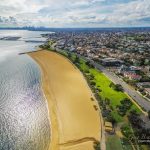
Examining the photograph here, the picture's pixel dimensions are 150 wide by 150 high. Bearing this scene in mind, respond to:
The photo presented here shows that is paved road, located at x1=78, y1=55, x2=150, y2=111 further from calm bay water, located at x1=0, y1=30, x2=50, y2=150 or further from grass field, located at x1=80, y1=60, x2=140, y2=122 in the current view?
calm bay water, located at x1=0, y1=30, x2=50, y2=150

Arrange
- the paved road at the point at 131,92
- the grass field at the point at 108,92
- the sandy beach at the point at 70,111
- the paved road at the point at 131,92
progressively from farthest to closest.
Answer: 1. the paved road at the point at 131,92
2. the paved road at the point at 131,92
3. the grass field at the point at 108,92
4. the sandy beach at the point at 70,111

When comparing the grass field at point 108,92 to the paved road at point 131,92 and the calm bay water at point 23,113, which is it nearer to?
the paved road at point 131,92

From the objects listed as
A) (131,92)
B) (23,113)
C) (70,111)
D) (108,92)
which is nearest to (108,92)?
(108,92)

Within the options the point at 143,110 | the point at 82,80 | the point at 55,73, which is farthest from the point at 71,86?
the point at 143,110

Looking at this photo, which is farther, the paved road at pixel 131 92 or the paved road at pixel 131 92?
the paved road at pixel 131 92

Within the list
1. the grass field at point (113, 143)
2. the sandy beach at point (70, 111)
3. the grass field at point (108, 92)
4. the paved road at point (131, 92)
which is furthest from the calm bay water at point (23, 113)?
the paved road at point (131, 92)

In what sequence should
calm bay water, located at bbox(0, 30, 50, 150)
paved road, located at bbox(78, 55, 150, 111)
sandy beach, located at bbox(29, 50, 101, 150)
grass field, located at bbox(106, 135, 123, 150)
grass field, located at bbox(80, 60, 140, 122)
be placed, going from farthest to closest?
1. paved road, located at bbox(78, 55, 150, 111)
2. grass field, located at bbox(80, 60, 140, 122)
3. sandy beach, located at bbox(29, 50, 101, 150)
4. calm bay water, located at bbox(0, 30, 50, 150)
5. grass field, located at bbox(106, 135, 123, 150)

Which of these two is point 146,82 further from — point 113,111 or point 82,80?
point 113,111

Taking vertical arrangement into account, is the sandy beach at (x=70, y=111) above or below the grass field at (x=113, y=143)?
below

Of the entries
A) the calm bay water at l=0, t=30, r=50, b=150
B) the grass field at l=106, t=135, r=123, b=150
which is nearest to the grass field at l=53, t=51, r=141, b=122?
the grass field at l=106, t=135, r=123, b=150
